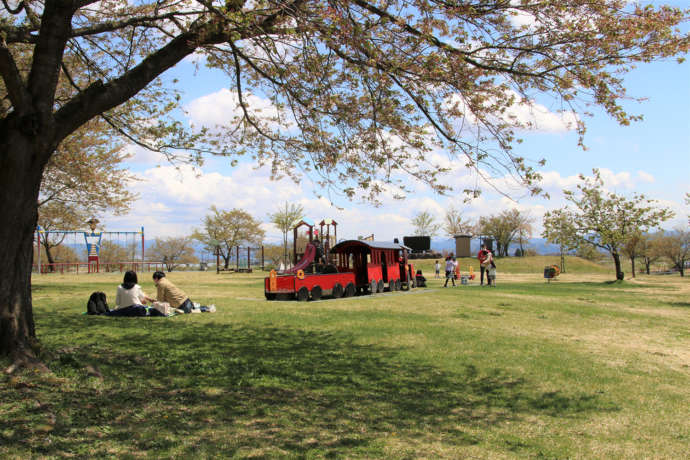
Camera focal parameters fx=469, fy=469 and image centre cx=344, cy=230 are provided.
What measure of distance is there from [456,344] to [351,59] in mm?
5745

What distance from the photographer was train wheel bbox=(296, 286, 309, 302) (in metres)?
16.3

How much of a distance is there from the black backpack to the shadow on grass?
111 inches

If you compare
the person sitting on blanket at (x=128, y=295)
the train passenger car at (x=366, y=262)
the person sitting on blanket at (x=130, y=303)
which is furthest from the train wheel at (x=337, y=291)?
the person sitting on blanket at (x=128, y=295)

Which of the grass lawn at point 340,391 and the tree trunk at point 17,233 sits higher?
the tree trunk at point 17,233

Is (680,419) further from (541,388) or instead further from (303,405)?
(303,405)

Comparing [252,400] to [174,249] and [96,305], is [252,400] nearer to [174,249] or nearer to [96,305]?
[96,305]

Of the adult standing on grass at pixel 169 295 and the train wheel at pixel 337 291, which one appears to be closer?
the adult standing on grass at pixel 169 295

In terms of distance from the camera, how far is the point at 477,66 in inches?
277

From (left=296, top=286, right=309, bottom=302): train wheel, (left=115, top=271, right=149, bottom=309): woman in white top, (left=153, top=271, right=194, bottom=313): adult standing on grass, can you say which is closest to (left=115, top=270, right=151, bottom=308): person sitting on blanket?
(left=115, top=271, right=149, bottom=309): woman in white top

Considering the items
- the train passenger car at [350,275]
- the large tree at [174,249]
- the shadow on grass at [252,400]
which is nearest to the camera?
the shadow on grass at [252,400]

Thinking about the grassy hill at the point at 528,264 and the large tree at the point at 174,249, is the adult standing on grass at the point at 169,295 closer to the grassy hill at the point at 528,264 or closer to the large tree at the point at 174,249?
the grassy hill at the point at 528,264

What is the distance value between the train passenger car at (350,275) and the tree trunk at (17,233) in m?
9.96

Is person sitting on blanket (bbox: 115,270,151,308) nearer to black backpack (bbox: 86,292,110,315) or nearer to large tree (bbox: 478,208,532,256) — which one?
black backpack (bbox: 86,292,110,315)

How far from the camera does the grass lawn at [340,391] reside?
4570 millimetres
